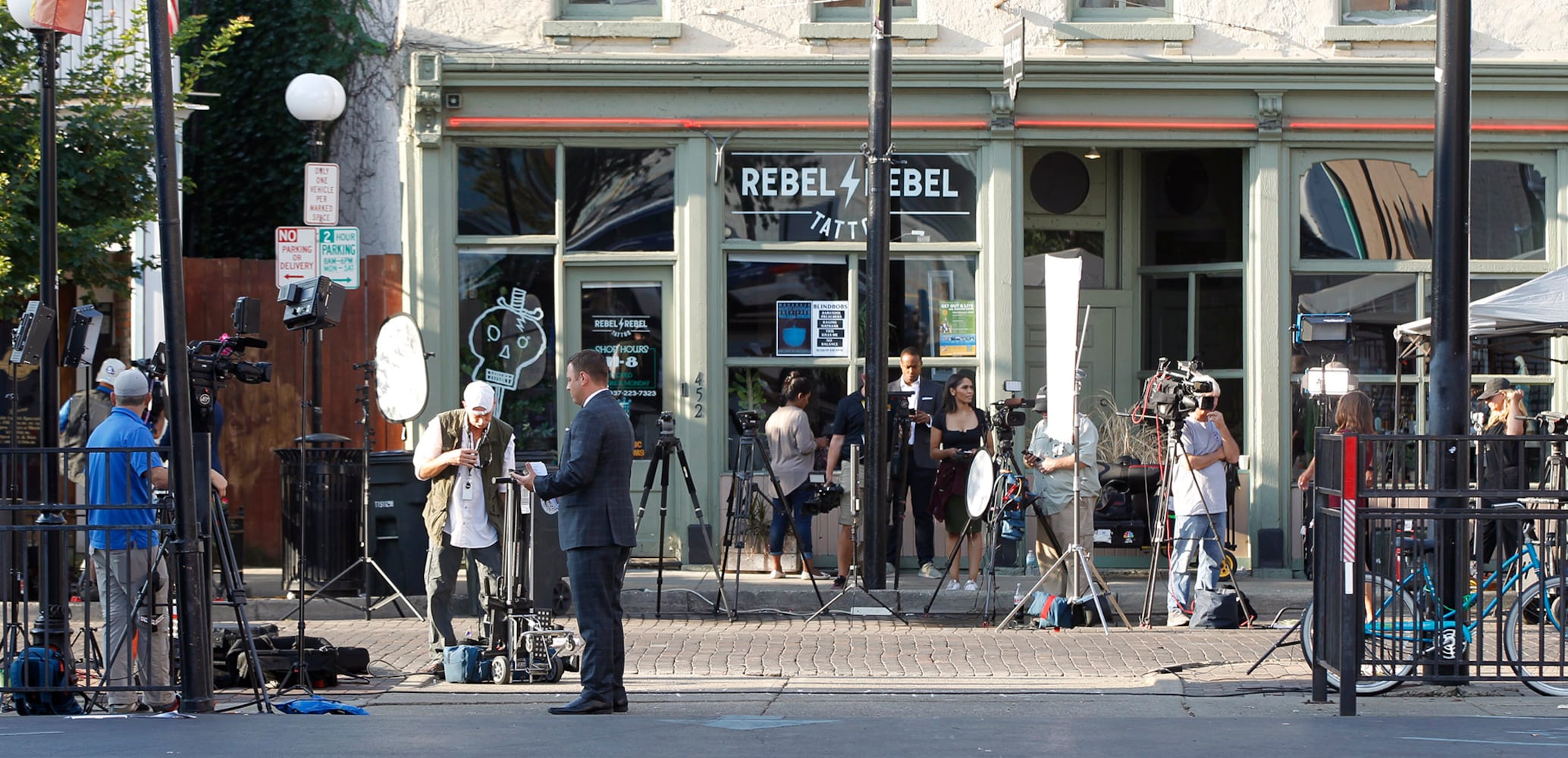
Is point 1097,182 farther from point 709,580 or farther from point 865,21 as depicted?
point 709,580

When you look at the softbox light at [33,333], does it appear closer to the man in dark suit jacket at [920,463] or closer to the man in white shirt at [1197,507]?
the man in dark suit jacket at [920,463]

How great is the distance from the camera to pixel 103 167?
497 inches

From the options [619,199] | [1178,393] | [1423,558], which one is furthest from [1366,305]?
[1423,558]

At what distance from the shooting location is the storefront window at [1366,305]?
14.7 meters

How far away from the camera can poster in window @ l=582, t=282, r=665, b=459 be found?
14594mm

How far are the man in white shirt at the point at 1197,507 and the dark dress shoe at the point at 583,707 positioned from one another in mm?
5375

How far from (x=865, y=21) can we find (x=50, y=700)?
8.89m

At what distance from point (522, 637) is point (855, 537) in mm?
4058

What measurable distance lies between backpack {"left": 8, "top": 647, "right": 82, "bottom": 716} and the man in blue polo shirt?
0.69 ft

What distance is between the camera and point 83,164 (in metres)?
12.6

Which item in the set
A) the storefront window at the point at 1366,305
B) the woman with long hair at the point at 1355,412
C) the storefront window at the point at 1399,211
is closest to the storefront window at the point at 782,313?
the storefront window at the point at 1366,305

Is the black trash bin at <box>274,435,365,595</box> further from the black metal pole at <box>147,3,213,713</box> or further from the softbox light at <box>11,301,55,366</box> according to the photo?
the black metal pole at <box>147,3,213,713</box>

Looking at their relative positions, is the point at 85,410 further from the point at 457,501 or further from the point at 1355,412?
the point at 1355,412

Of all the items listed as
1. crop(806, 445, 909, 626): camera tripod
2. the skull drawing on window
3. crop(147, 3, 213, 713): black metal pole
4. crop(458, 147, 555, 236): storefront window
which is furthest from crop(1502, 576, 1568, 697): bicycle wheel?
crop(458, 147, 555, 236): storefront window
